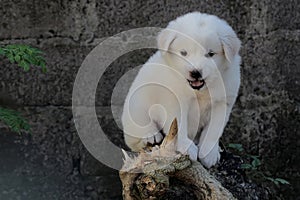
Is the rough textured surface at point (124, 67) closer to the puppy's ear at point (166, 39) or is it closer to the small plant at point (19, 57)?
the small plant at point (19, 57)

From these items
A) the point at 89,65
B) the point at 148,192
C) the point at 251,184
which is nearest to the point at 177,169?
the point at 148,192

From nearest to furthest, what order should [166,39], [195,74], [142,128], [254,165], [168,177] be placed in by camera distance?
[168,177] → [195,74] → [166,39] → [142,128] → [254,165]

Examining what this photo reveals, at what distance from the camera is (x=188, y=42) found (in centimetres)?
238

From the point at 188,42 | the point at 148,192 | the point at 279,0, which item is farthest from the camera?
the point at 279,0

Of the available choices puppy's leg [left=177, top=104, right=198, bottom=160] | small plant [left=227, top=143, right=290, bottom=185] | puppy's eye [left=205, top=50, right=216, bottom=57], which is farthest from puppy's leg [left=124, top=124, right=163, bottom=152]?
small plant [left=227, top=143, right=290, bottom=185]

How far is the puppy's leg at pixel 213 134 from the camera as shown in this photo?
8.41 feet

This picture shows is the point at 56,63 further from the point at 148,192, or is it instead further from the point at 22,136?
the point at 148,192

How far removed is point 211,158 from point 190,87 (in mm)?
337

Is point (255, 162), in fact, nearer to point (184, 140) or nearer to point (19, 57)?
point (184, 140)

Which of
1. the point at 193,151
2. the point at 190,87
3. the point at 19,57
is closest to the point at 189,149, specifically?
the point at 193,151

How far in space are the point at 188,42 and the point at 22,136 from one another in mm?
1399

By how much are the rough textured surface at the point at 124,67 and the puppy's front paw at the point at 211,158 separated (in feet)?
2.58

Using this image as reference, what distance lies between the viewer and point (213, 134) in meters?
2.60

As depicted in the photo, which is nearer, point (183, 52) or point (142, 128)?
point (183, 52)
